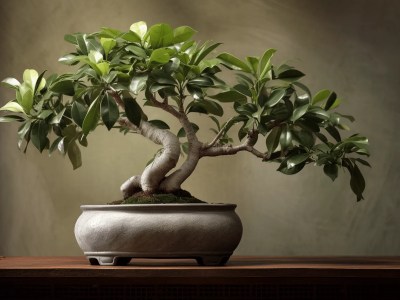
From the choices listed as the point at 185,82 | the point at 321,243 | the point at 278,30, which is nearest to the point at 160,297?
the point at 185,82

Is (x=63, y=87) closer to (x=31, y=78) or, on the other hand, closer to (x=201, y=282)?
(x=31, y=78)

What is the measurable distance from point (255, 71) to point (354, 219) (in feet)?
4.61

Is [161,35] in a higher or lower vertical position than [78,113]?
higher

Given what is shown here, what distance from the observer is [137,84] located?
194 centimetres

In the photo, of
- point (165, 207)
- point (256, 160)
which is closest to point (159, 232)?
point (165, 207)

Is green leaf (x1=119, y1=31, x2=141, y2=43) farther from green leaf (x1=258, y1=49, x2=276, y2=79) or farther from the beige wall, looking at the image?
the beige wall

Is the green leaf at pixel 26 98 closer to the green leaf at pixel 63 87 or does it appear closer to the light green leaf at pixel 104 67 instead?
the green leaf at pixel 63 87

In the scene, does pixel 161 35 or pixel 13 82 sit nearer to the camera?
pixel 161 35

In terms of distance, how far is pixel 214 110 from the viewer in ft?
7.47

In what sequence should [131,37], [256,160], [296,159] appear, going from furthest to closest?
[256,160] → [296,159] → [131,37]

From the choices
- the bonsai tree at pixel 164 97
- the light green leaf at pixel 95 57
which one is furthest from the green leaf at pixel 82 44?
the light green leaf at pixel 95 57

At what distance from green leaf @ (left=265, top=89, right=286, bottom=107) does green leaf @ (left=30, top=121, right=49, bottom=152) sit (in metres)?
0.58

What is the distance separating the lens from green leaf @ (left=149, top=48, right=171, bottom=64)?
1.94m

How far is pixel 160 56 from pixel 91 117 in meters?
0.23
